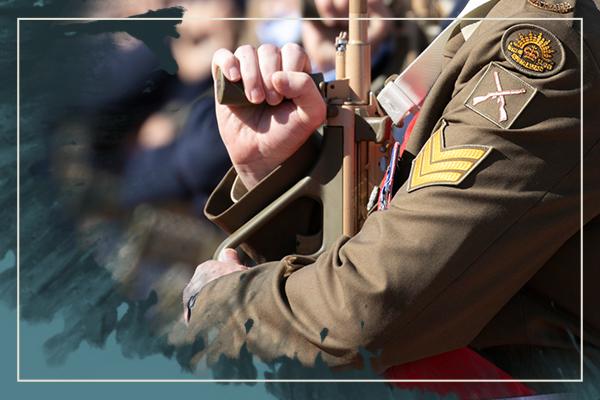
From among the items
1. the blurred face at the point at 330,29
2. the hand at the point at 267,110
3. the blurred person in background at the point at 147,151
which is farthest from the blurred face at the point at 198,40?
the hand at the point at 267,110

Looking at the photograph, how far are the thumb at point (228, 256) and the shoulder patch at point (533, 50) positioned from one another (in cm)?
60

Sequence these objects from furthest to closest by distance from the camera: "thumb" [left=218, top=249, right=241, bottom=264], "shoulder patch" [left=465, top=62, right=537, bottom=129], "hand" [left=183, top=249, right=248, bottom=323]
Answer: "thumb" [left=218, top=249, right=241, bottom=264]
"hand" [left=183, top=249, right=248, bottom=323]
"shoulder patch" [left=465, top=62, right=537, bottom=129]

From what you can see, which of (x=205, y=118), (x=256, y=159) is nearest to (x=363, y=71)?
(x=256, y=159)

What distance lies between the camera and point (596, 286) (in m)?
1.52

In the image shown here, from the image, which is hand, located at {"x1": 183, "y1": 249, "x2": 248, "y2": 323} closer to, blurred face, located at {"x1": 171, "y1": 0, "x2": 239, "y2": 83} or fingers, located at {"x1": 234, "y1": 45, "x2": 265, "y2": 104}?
fingers, located at {"x1": 234, "y1": 45, "x2": 265, "y2": 104}

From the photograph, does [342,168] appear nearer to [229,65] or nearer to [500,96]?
[229,65]

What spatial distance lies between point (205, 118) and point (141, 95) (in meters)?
0.16

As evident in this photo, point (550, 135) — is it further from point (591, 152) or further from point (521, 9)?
point (521, 9)

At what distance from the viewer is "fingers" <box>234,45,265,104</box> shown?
67.0 inches

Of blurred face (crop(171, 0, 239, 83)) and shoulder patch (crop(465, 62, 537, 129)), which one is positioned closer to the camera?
shoulder patch (crop(465, 62, 537, 129))

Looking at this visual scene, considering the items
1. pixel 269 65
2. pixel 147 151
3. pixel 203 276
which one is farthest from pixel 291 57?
pixel 147 151

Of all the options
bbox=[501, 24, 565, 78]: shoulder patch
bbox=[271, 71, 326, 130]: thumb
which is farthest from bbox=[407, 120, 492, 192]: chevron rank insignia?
bbox=[271, 71, 326, 130]: thumb

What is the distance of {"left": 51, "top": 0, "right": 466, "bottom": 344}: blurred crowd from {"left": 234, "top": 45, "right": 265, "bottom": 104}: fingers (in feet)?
0.92

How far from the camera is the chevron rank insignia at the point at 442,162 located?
1401 millimetres
